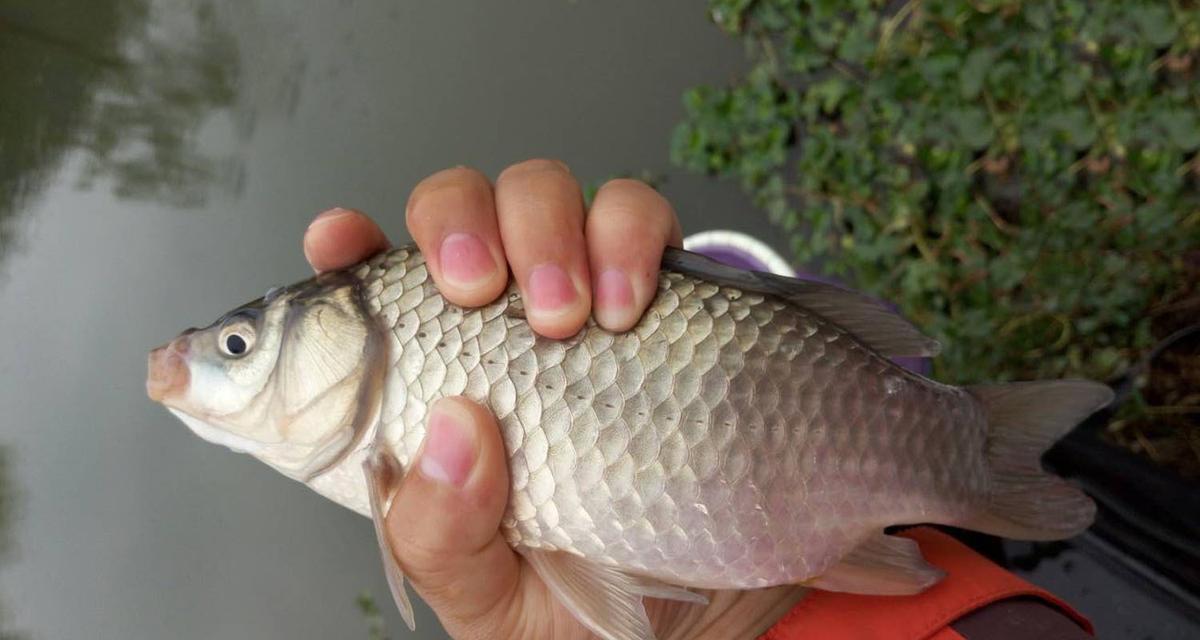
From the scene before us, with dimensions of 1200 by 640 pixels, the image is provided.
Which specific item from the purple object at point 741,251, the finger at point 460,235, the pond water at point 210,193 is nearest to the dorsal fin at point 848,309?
the finger at point 460,235

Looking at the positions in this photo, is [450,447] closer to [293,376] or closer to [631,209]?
[293,376]

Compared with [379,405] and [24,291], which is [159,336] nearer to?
[24,291]

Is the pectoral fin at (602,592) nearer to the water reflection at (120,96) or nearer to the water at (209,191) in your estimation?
the water at (209,191)

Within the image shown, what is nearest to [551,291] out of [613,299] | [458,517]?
[613,299]

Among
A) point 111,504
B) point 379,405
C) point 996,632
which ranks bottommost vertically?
point 111,504

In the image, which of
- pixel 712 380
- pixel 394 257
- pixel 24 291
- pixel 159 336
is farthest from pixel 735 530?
pixel 24 291

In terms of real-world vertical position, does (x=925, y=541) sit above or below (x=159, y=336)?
below
